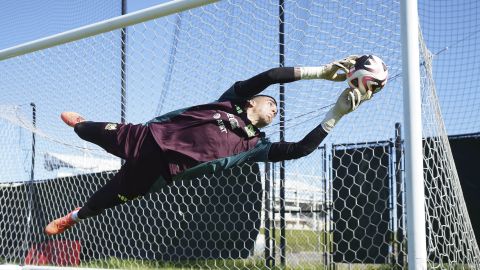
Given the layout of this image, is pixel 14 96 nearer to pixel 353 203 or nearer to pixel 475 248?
pixel 353 203

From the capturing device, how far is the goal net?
390 centimetres

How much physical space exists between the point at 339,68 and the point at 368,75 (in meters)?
0.27

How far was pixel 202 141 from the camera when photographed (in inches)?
129

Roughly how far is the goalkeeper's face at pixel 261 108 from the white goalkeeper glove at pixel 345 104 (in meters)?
0.53

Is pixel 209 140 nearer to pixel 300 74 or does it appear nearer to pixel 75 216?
pixel 300 74

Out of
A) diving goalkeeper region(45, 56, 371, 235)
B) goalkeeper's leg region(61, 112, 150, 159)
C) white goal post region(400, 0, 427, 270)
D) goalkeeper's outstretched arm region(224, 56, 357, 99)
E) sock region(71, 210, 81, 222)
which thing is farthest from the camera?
sock region(71, 210, 81, 222)

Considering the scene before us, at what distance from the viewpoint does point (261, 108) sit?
3.42 metres

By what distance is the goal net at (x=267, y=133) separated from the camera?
390 cm

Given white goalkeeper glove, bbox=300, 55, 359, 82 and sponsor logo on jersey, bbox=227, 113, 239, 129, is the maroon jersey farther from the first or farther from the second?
white goalkeeper glove, bbox=300, 55, 359, 82

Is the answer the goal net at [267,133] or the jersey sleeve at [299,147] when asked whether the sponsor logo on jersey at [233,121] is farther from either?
the goal net at [267,133]

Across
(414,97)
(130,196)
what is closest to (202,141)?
(130,196)

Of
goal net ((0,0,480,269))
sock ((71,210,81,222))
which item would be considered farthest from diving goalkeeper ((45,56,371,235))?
goal net ((0,0,480,269))

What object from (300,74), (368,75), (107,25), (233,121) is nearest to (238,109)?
(233,121)

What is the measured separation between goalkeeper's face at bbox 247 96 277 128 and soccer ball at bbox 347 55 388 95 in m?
0.69
